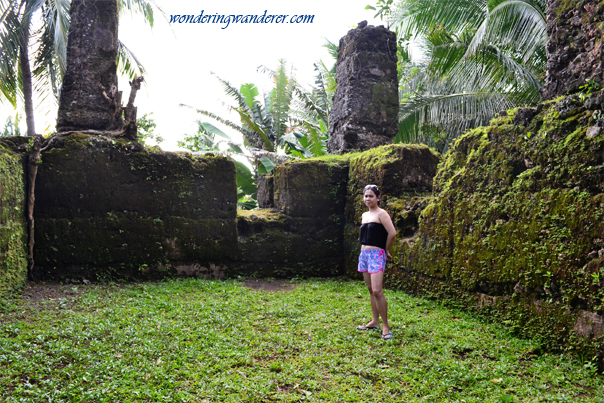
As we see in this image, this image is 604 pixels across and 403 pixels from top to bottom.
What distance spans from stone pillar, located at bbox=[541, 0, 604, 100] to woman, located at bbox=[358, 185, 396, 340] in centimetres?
235

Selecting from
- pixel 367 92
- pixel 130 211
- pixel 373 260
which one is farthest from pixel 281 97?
pixel 373 260

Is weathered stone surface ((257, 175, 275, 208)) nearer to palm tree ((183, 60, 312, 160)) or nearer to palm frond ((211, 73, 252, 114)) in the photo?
palm tree ((183, 60, 312, 160))

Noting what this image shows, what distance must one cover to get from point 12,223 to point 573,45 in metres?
7.02

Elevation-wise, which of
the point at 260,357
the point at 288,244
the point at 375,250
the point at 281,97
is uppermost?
the point at 281,97

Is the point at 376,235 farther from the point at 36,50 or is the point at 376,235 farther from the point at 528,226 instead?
the point at 36,50

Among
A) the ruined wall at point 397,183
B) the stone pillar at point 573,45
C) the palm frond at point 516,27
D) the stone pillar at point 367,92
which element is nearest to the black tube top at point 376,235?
the ruined wall at point 397,183

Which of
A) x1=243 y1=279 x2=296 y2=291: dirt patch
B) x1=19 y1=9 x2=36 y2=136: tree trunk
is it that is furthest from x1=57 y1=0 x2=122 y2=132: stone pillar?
x1=19 y1=9 x2=36 y2=136: tree trunk

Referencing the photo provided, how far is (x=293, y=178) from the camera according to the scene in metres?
8.37

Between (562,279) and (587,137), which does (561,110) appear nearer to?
(587,137)

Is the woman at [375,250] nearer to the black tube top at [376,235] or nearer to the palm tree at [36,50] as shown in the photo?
the black tube top at [376,235]

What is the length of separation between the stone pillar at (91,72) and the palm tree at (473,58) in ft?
27.7

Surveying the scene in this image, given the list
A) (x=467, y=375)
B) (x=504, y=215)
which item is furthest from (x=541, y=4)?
(x=467, y=375)

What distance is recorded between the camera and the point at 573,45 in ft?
15.2

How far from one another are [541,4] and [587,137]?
956 centimetres
